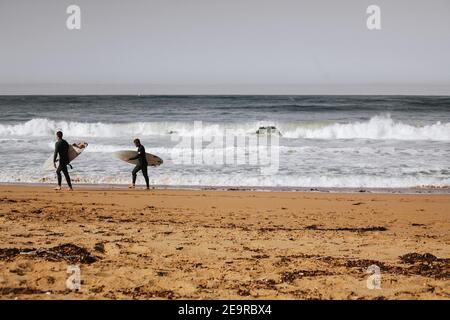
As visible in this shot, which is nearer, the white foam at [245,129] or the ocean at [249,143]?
the ocean at [249,143]

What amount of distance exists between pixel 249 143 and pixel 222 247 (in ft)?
58.1

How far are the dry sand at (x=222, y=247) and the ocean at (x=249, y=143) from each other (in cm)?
363

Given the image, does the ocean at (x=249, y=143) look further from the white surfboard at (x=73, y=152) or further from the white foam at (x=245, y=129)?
the white surfboard at (x=73, y=152)

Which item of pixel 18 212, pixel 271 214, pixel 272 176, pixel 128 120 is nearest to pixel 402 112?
pixel 128 120

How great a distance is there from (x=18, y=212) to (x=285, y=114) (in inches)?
1215

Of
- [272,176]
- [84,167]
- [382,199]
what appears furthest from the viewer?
[84,167]

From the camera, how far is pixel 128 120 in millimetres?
33656

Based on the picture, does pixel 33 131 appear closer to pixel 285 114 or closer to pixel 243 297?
pixel 285 114

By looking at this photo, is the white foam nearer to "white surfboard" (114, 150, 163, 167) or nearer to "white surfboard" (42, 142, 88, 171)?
"white surfboard" (114, 150, 163, 167)

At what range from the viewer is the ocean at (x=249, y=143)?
13.9 meters

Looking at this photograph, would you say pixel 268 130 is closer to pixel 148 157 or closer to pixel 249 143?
pixel 249 143

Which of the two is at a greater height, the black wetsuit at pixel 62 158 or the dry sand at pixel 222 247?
the black wetsuit at pixel 62 158

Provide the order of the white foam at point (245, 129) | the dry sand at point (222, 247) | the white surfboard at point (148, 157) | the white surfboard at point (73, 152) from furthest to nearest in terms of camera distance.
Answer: the white foam at point (245, 129)
the white surfboard at point (148, 157)
the white surfboard at point (73, 152)
the dry sand at point (222, 247)

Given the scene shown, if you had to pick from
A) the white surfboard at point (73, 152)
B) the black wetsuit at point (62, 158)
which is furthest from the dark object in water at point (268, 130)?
the black wetsuit at point (62, 158)
